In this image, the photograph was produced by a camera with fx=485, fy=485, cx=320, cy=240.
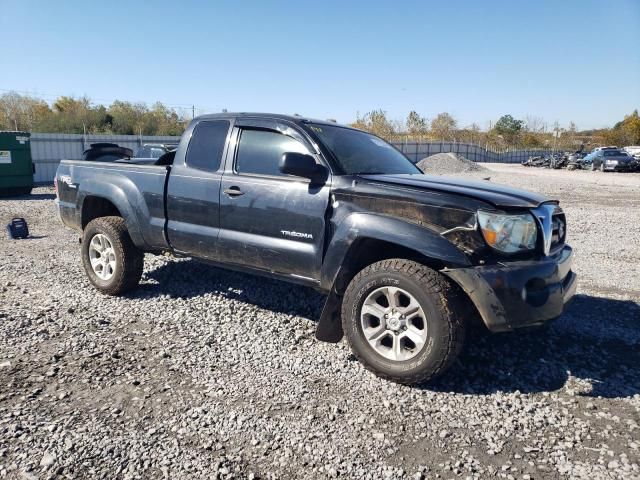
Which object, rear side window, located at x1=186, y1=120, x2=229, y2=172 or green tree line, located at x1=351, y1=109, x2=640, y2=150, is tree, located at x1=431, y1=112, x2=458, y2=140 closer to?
green tree line, located at x1=351, y1=109, x2=640, y2=150

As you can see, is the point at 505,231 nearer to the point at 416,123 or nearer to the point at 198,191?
the point at 198,191

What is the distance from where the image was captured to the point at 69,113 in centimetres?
4122

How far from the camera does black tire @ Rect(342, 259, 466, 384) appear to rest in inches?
125

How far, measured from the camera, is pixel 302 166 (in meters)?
3.62

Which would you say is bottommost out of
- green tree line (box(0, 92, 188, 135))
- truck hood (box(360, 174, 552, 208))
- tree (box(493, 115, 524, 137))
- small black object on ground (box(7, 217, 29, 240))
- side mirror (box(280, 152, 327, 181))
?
small black object on ground (box(7, 217, 29, 240))

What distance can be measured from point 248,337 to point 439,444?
6.30ft

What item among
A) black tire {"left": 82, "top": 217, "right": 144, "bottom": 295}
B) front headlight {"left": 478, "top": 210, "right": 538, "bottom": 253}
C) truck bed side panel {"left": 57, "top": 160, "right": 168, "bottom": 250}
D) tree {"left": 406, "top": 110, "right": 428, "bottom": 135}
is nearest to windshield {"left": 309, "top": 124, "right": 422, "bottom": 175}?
front headlight {"left": 478, "top": 210, "right": 538, "bottom": 253}

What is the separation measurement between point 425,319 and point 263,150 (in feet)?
6.65

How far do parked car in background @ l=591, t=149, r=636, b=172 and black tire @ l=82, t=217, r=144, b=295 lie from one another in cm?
3563

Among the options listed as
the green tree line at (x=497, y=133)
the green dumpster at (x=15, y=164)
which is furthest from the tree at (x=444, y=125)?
the green dumpster at (x=15, y=164)

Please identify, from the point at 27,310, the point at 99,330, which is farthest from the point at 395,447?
the point at 27,310

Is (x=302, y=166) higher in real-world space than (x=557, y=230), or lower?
higher

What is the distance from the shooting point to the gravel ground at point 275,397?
254cm

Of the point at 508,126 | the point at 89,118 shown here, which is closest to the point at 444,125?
the point at 508,126
